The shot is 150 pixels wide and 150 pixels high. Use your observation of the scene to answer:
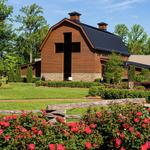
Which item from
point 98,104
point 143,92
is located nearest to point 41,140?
point 98,104

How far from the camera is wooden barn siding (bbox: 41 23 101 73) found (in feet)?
183

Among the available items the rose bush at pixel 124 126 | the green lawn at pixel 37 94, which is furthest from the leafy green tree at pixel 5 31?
the rose bush at pixel 124 126

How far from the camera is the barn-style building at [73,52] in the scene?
55781 mm

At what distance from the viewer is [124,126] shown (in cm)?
809

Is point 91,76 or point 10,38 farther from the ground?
point 10,38

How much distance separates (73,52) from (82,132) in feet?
164

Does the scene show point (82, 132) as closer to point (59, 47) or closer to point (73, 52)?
point (73, 52)

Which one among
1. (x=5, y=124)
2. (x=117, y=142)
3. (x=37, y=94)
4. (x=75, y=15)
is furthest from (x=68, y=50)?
(x=117, y=142)

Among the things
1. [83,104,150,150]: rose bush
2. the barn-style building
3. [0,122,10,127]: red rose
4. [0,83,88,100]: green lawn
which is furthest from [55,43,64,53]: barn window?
[0,122,10,127]: red rose

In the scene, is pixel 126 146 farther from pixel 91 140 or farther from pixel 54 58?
pixel 54 58

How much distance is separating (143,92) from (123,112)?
1815 cm

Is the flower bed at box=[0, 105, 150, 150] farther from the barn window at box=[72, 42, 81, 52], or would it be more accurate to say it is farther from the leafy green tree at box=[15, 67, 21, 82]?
the leafy green tree at box=[15, 67, 21, 82]

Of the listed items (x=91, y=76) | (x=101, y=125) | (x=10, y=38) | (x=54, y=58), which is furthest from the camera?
(x=10, y=38)

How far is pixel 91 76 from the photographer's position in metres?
55.6
